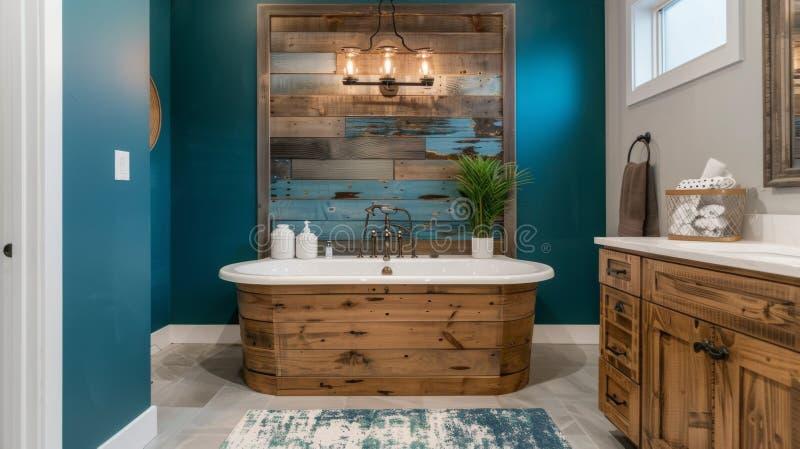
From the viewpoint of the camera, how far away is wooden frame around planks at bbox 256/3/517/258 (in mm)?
3611

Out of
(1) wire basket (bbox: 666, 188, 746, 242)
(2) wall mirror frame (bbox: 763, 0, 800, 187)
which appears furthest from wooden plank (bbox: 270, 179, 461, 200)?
(2) wall mirror frame (bbox: 763, 0, 800, 187)

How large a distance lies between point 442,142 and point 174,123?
80.9 inches

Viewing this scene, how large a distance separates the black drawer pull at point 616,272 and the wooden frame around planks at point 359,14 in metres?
1.53

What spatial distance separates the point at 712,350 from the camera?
1.43 m

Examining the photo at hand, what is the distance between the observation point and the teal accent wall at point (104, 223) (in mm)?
1630

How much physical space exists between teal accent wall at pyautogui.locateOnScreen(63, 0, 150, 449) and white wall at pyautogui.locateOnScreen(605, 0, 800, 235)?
2.62m

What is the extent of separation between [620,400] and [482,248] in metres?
1.61

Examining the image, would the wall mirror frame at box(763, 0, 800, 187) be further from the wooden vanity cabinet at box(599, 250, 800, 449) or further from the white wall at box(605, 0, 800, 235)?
the wooden vanity cabinet at box(599, 250, 800, 449)

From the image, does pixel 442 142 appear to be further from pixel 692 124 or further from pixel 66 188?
pixel 66 188

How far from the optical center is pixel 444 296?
2.59 metres

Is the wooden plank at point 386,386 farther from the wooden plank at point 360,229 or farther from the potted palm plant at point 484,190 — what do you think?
the wooden plank at point 360,229

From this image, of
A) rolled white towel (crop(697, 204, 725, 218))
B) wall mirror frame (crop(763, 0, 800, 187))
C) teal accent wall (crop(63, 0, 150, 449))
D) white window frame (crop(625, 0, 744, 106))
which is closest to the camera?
teal accent wall (crop(63, 0, 150, 449))

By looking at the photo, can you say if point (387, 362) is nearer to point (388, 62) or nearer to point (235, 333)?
point (235, 333)

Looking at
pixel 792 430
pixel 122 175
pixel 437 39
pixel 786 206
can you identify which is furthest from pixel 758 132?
pixel 122 175
